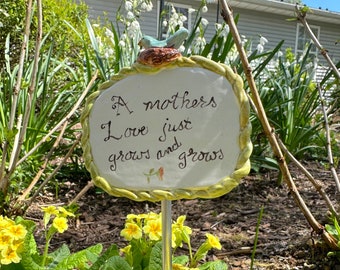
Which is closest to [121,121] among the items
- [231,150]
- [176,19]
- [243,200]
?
[231,150]

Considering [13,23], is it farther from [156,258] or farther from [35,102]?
[156,258]

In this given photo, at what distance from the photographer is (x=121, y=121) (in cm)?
123

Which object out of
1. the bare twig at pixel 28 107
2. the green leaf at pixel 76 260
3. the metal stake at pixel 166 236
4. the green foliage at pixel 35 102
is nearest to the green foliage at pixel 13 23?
the green foliage at pixel 35 102

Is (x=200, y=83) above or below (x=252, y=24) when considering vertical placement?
above

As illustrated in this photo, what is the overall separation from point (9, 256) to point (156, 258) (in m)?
0.40

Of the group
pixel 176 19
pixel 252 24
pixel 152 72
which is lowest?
pixel 252 24

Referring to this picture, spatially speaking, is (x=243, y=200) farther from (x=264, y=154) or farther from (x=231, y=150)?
(x=231, y=150)

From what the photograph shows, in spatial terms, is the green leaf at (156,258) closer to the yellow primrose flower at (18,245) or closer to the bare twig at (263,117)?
the yellow primrose flower at (18,245)

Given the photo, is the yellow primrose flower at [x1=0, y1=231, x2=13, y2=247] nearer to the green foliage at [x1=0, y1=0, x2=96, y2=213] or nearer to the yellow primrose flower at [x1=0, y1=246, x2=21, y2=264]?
the yellow primrose flower at [x1=0, y1=246, x2=21, y2=264]

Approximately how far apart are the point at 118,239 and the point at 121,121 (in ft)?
3.96

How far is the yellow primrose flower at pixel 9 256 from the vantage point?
1.27 meters

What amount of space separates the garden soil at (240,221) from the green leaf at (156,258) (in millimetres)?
707

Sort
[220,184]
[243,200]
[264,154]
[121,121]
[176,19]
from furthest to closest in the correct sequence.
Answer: [176,19]
[264,154]
[243,200]
[121,121]
[220,184]

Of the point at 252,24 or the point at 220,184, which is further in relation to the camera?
the point at 252,24
